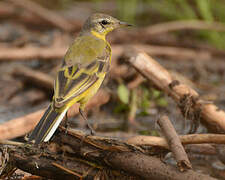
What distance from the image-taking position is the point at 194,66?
8.13 m

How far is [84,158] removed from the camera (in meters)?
3.57

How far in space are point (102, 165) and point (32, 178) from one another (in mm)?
621

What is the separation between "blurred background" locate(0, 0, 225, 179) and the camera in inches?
237

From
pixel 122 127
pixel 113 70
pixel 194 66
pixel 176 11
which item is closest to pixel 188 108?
pixel 122 127

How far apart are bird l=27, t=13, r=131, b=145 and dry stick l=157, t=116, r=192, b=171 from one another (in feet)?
2.32

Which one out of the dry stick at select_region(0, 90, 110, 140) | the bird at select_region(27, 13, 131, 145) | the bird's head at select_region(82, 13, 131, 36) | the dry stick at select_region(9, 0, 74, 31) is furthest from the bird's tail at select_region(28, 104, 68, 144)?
the dry stick at select_region(9, 0, 74, 31)

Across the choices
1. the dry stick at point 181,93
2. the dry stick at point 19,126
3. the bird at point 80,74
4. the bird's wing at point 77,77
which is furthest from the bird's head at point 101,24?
the dry stick at point 19,126

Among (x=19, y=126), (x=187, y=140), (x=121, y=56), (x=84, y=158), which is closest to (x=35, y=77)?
(x=121, y=56)

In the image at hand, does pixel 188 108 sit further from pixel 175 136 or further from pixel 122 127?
pixel 122 127

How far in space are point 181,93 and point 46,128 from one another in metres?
1.67

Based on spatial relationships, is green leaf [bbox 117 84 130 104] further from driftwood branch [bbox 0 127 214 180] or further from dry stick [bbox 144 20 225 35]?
dry stick [bbox 144 20 225 35]

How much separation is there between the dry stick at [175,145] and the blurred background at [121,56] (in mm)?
1097

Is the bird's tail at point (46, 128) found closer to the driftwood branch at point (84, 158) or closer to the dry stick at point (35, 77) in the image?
the driftwood branch at point (84, 158)

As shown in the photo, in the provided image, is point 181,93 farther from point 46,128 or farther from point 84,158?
point 46,128
